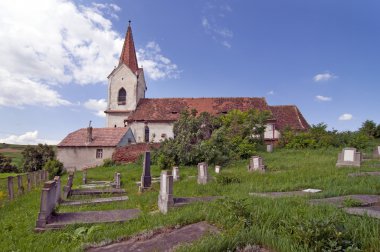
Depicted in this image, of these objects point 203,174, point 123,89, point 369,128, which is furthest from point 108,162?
point 369,128

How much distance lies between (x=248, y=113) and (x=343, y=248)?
27392 mm

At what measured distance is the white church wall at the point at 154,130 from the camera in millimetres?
35156

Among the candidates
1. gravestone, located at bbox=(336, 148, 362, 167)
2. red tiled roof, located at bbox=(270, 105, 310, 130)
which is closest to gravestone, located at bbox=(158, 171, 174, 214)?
gravestone, located at bbox=(336, 148, 362, 167)

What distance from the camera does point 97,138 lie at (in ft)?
104

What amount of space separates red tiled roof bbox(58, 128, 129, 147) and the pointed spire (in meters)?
10.4

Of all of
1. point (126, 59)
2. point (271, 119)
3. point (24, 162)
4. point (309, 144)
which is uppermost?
point (126, 59)

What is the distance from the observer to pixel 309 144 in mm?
27406

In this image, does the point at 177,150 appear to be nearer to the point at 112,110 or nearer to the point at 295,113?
the point at 112,110

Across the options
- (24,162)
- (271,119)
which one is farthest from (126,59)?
(271,119)

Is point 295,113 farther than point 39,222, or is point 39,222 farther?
point 295,113

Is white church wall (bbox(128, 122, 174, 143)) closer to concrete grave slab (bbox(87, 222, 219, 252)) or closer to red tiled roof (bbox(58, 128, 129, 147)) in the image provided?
red tiled roof (bbox(58, 128, 129, 147))

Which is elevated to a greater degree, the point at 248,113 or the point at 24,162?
the point at 248,113

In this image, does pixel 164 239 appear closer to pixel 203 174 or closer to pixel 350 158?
pixel 203 174

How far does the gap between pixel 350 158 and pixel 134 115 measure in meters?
26.3
